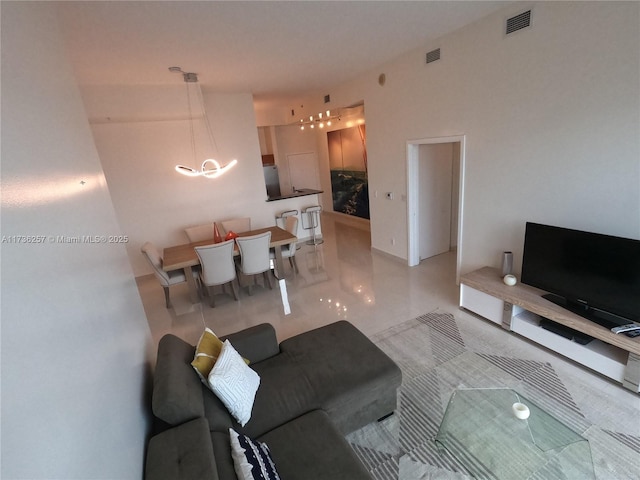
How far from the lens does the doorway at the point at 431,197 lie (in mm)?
4719

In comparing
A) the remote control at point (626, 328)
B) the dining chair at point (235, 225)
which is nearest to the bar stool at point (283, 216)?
the dining chair at point (235, 225)

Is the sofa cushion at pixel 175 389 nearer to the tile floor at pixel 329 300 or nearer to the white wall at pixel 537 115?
the tile floor at pixel 329 300

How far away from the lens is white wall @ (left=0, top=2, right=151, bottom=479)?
76 cm

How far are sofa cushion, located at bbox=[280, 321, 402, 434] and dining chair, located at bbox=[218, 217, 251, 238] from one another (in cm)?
347

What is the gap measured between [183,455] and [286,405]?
69 cm

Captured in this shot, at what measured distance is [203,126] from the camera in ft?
18.0

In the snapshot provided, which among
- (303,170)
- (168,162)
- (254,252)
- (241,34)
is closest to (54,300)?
(241,34)

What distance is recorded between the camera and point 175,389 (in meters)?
1.66

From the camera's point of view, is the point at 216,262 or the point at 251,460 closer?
the point at 251,460

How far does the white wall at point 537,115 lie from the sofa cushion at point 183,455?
3.45 metres

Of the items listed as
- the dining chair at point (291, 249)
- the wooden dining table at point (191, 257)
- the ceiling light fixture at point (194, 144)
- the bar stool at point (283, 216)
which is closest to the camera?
the wooden dining table at point (191, 257)

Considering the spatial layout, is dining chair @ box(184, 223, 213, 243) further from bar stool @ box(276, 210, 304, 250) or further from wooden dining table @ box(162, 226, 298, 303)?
bar stool @ box(276, 210, 304, 250)

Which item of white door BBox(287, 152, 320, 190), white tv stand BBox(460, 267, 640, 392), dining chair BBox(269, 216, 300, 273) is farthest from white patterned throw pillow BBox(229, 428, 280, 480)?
white door BBox(287, 152, 320, 190)

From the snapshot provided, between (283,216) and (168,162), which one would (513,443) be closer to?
(283,216)
